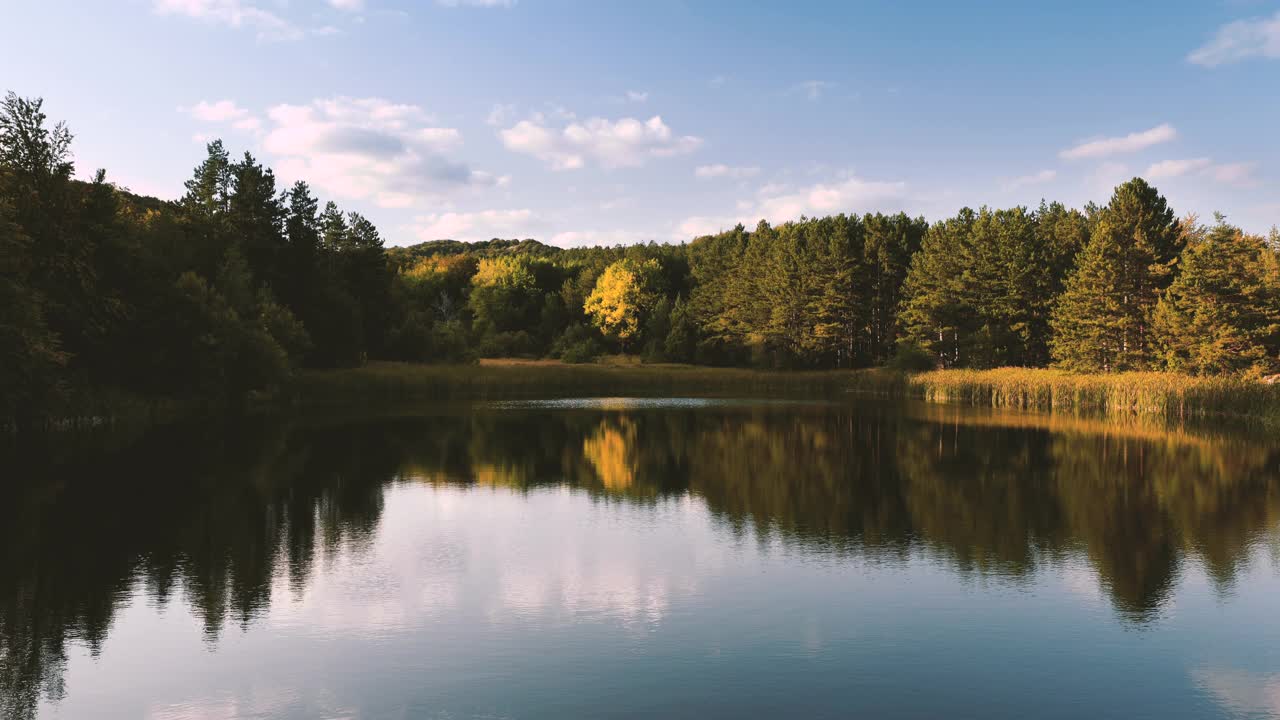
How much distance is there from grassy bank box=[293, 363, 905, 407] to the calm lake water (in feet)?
121

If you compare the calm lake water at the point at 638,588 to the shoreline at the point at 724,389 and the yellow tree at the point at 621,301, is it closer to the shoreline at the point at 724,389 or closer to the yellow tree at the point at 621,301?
the shoreline at the point at 724,389

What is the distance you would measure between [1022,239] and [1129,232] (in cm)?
1412

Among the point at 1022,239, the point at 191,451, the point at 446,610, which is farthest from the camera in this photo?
the point at 1022,239

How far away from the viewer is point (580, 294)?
12031cm

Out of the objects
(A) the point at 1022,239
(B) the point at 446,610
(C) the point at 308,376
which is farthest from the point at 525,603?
(A) the point at 1022,239

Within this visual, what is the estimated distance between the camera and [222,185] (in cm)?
6831

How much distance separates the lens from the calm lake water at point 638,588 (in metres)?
9.52

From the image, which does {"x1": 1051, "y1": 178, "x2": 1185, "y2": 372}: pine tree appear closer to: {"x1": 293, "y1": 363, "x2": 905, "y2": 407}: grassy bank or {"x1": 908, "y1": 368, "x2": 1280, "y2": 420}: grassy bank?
{"x1": 908, "y1": 368, "x2": 1280, "y2": 420}: grassy bank

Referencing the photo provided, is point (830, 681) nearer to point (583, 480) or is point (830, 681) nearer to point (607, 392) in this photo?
point (583, 480)

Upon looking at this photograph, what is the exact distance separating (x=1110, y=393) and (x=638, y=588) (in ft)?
155

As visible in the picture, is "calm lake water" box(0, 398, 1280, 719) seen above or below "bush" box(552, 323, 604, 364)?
below

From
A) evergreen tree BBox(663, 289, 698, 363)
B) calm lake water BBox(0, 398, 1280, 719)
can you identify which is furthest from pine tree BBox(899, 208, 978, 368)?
calm lake water BBox(0, 398, 1280, 719)

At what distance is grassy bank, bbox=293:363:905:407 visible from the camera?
213ft

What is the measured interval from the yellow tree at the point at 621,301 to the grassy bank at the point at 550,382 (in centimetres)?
1379
